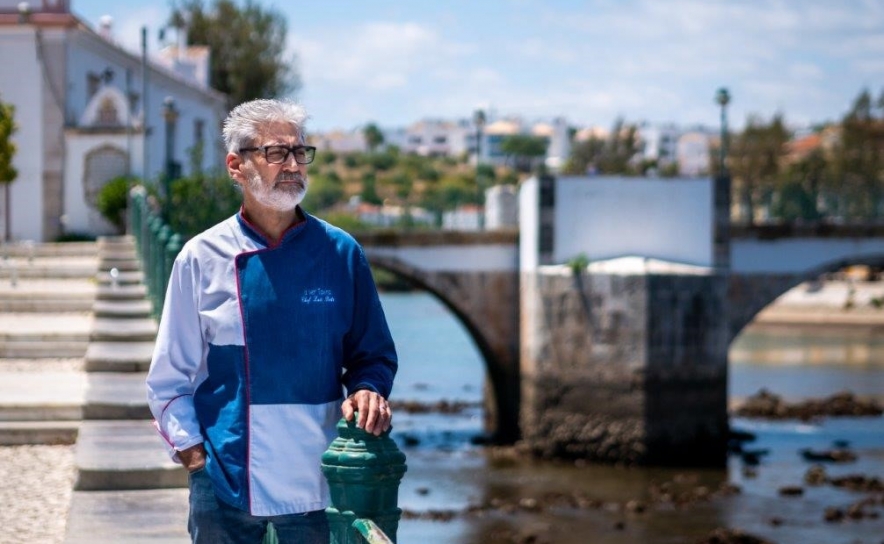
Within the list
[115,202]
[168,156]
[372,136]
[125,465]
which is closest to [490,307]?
[115,202]

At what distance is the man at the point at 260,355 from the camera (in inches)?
133

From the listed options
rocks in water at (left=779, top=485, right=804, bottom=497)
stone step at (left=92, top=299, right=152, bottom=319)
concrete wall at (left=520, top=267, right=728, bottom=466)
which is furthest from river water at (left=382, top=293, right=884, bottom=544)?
stone step at (left=92, top=299, right=152, bottom=319)

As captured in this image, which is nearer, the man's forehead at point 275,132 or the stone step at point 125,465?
the man's forehead at point 275,132

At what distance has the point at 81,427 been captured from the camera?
23.9 feet

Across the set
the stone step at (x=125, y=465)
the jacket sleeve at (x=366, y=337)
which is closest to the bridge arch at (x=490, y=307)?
the stone step at (x=125, y=465)

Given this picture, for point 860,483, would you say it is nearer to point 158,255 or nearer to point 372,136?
Result: point 158,255

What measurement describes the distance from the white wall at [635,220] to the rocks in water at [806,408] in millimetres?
5827

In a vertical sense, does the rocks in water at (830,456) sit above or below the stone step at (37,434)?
below

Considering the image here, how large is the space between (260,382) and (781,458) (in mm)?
22465

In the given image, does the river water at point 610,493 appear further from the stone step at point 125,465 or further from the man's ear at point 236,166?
the man's ear at point 236,166

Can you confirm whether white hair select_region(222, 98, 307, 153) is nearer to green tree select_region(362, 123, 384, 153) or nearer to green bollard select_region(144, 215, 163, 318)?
green bollard select_region(144, 215, 163, 318)

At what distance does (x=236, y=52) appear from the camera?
44469mm

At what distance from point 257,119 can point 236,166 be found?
12 cm

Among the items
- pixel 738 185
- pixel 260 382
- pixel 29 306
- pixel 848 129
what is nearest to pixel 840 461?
pixel 29 306
